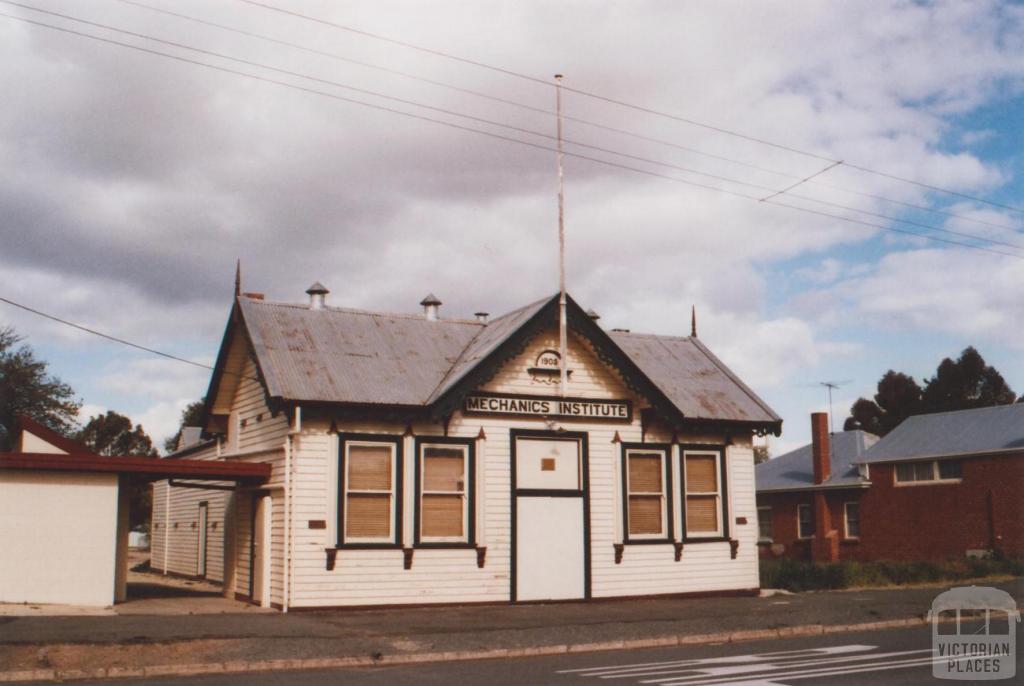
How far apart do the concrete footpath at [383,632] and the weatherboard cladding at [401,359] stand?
422 cm

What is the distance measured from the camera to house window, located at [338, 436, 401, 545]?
19.0 metres

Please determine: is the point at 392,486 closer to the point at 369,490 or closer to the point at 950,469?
the point at 369,490

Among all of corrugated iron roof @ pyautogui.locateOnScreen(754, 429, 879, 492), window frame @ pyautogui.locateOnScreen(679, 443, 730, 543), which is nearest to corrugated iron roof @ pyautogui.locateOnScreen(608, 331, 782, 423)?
window frame @ pyautogui.locateOnScreen(679, 443, 730, 543)

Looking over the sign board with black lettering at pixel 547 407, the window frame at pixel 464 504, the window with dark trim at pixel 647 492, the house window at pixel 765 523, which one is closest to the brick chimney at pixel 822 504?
the house window at pixel 765 523

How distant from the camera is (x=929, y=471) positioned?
40.9 m

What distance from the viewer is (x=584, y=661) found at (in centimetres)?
1348

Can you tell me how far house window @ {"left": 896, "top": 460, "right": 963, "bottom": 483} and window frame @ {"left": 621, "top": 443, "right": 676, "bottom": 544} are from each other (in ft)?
73.3

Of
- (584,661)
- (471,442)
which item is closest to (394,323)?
(471,442)

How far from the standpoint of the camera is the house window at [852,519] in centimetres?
4416

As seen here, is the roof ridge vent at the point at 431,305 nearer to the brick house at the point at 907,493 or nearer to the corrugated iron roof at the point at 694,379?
the corrugated iron roof at the point at 694,379

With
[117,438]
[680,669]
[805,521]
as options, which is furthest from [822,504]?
[117,438]

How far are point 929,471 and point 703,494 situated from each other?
22.2 meters

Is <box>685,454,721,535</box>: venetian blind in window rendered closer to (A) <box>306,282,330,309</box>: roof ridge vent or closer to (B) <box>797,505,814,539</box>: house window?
(A) <box>306,282,330,309</box>: roof ridge vent

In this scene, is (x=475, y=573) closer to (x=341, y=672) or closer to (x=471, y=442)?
(x=471, y=442)
